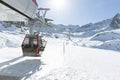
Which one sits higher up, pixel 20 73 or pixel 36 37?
pixel 36 37

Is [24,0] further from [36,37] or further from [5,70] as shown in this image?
[36,37]

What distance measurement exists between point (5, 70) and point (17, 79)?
1.99 m

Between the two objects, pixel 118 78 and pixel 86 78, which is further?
pixel 118 78

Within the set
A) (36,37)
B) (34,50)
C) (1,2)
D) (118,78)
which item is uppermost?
(1,2)

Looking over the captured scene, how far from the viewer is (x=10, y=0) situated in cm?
546

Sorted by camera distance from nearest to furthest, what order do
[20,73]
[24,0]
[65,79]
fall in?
[24,0]
[65,79]
[20,73]

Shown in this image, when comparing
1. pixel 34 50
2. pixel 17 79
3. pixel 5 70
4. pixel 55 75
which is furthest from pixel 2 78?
pixel 34 50

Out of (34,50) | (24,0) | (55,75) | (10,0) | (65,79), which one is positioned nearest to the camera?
(10,0)

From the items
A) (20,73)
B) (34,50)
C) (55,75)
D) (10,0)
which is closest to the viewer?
(10,0)

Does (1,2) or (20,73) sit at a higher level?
(1,2)

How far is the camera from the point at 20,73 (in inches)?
435

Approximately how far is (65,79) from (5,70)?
12.5ft

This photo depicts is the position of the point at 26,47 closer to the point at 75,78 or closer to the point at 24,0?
the point at 75,78

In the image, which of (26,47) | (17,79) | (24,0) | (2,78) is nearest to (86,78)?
(17,79)
